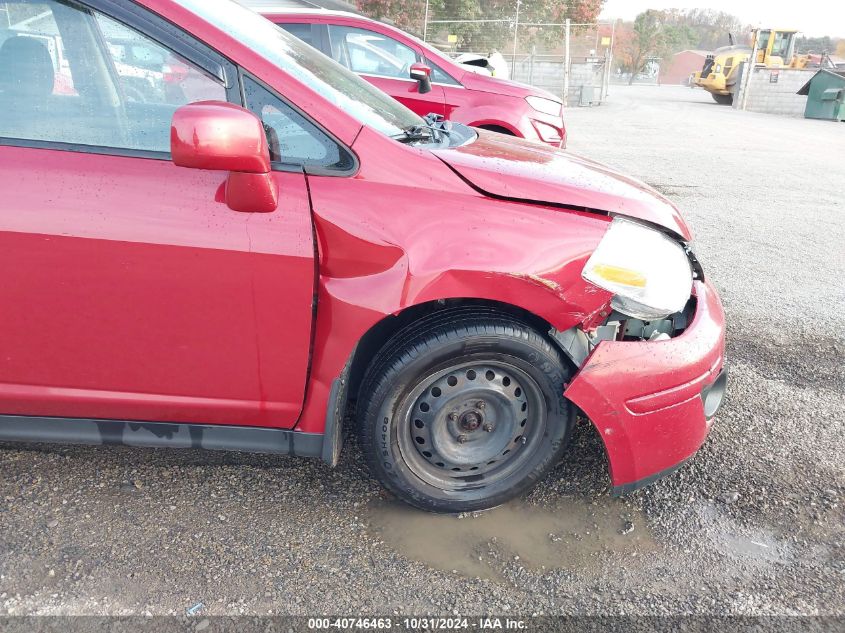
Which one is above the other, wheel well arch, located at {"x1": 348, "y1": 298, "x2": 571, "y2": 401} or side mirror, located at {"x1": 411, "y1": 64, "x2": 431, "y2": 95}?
side mirror, located at {"x1": 411, "y1": 64, "x2": 431, "y2": 95}

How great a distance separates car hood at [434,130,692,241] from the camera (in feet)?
6.73

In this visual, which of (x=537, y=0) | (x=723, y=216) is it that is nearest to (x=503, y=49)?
(x=537, y=0)

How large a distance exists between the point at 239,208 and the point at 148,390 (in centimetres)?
68

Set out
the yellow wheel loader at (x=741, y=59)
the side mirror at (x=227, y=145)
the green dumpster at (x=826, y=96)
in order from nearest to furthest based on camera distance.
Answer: the side mirror at (x=227, y=145) → the green dumpster at (x=826, y=96) → the yellow wheel loader at (x=741, y=59)

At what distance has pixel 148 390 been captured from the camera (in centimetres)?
205

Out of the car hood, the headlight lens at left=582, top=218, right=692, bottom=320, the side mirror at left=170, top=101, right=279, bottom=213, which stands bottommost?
the headlight lens at left=582, top=218, right=692, bottom=320

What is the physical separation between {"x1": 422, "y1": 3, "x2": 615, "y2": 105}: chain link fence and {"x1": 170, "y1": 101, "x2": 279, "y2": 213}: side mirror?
71.4 feet

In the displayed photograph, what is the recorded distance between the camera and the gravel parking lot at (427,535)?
1929 mm

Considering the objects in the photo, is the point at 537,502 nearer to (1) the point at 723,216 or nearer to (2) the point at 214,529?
(2) the point at 214,529

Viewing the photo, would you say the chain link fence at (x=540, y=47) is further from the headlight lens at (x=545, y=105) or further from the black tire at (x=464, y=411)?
the black tire at (x=464, y=411)

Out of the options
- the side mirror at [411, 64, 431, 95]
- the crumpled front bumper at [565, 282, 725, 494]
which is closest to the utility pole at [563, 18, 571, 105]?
the side mirror at [411, 64, 431, 95]

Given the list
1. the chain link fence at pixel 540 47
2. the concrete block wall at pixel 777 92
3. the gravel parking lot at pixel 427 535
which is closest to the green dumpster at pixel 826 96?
the concrete block wall at pixel 777 92

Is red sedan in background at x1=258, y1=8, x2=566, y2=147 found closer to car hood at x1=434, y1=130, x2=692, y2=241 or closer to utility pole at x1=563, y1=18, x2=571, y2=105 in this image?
car hood at x1=434, y1=130, x2=692, y2=241

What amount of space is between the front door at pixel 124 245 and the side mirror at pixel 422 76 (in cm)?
470
